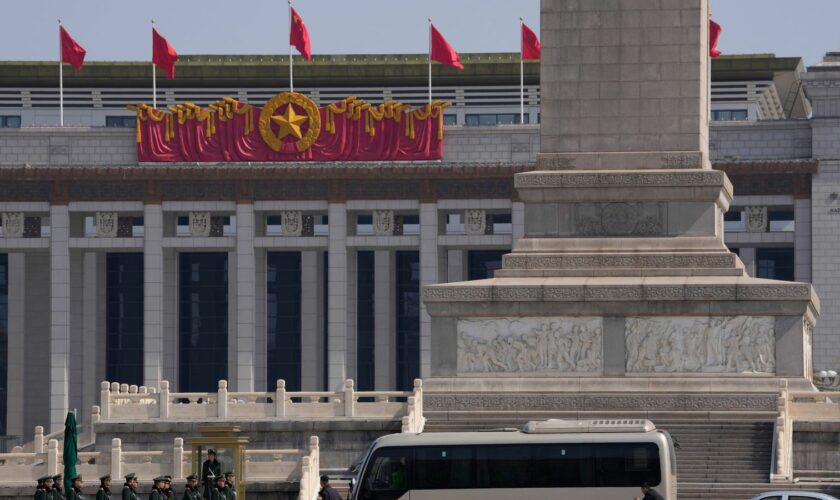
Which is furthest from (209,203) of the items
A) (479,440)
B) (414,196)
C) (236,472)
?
(479,440)

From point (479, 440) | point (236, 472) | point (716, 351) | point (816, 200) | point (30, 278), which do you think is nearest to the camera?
point (479, 440)

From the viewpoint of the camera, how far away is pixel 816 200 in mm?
95812

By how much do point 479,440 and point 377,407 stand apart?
1356 cm

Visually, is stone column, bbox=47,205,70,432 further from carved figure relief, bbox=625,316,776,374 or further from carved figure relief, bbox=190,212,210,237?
carved figure relief, bbox=625,316,776,374

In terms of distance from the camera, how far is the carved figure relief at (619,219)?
218 ft

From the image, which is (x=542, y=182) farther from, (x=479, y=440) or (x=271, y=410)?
(x=479, y=440)

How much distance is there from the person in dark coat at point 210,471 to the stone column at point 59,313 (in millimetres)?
41955

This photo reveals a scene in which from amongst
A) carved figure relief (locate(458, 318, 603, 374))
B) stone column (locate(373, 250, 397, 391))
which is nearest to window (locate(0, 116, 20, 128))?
stone column (locate(373, 250, 397, 391))

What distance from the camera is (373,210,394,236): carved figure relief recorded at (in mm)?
99625

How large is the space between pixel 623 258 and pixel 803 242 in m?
32.5

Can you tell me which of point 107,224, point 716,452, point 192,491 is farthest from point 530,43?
point 192,491

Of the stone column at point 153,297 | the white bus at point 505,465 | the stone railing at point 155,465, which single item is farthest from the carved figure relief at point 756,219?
the white bus at point 505,465

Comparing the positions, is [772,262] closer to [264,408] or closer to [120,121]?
[120,121]

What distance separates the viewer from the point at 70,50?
9875 cm
